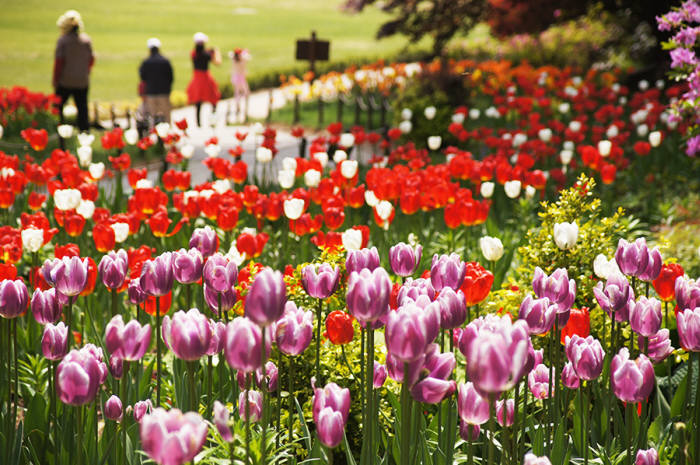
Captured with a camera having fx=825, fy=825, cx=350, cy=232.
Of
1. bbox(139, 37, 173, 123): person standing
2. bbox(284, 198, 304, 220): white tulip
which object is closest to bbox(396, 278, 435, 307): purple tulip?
bbox(284, 198, 304, 220): white tulip

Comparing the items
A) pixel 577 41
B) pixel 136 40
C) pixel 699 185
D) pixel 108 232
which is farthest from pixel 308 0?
pixel 108 232

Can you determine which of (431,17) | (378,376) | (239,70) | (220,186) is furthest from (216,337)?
(431,17)

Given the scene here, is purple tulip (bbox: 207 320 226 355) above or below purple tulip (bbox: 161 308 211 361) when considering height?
below

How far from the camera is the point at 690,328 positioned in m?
2.14

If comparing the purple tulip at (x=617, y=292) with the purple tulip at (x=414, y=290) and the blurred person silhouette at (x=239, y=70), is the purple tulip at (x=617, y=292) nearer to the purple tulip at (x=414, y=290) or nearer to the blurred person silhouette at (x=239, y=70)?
the purple tulip at (x=414, y=290)

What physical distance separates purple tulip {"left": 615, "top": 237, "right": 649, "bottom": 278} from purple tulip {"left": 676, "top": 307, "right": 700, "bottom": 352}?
15.5 inches

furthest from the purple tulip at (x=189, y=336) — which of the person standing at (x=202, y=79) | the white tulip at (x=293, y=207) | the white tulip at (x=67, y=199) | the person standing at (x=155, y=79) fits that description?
the person standing at (x=202, y=79)

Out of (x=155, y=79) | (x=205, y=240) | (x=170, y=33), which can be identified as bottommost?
(x=205, y=240)

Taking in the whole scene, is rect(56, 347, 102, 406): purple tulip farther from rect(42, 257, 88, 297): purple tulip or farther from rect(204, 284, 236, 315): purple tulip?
rect(204, 284, 236, 315): purple tulip

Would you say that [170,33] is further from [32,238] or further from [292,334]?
[292,334]

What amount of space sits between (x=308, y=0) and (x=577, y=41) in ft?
117

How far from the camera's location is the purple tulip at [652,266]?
2.56m

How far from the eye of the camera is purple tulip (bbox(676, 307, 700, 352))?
2133mm

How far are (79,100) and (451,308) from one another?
1231 centimetres
